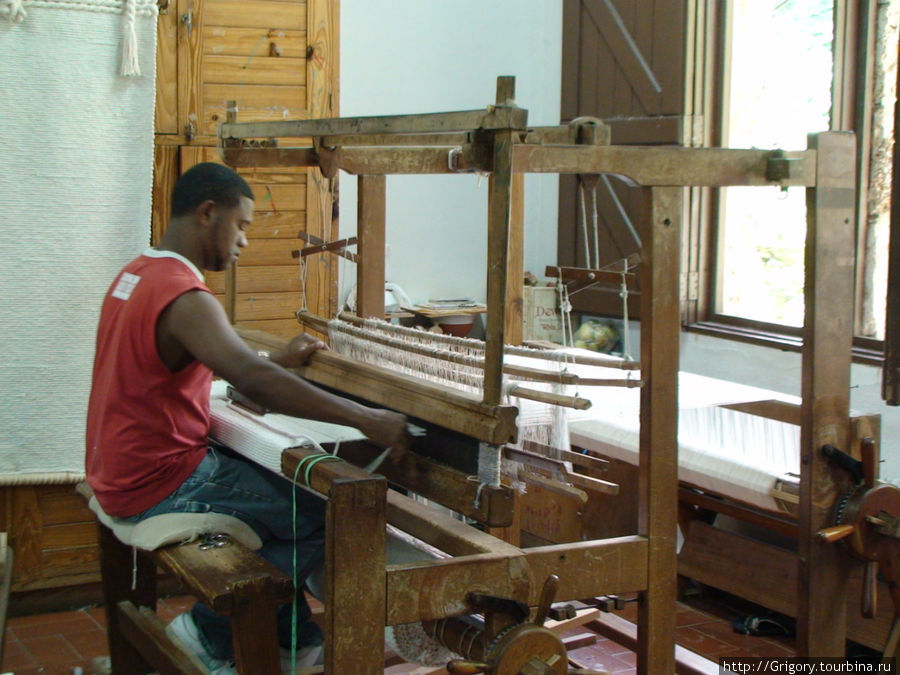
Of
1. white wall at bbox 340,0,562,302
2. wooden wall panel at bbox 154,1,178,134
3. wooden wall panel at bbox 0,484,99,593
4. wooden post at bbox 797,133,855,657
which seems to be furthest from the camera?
white wall at bbox 340,0,562,302

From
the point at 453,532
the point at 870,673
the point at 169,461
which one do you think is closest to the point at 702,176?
the point at 453,532

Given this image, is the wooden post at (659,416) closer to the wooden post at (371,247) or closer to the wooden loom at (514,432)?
the wooden loom at (514,432)

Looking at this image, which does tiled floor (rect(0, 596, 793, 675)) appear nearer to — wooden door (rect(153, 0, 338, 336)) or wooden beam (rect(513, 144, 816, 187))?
wooden door (rect(153, 0, 338, 336))

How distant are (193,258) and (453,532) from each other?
1.03 meters

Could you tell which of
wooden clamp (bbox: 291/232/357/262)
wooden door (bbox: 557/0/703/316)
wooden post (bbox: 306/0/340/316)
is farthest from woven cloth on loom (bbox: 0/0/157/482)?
wooden door (bbox: 557/0/703/316)

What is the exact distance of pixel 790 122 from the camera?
532cm

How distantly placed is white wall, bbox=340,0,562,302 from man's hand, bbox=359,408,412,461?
11.8 ft

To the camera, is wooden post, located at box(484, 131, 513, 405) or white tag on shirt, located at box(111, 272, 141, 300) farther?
white tag on shirt, located at box(111, 272, 141, 300)

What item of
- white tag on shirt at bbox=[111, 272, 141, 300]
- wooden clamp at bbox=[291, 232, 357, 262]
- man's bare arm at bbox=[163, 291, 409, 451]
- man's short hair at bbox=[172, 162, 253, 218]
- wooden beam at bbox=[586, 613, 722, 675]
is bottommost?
wooden beam at bbox=[586, 613, 722, 675]

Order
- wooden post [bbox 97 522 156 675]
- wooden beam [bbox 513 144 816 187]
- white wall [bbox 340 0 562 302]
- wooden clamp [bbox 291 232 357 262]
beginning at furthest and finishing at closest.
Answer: white wall [bbox 340 0 562 302] → wooden clamp [bbox 291 232 357 262] → wooden post [bbox 97 522 156 675] → wooden beam [bbox 513 144 816 187]

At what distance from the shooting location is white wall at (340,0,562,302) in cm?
606

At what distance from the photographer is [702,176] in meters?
2.29

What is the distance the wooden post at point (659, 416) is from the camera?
2256 millimetres

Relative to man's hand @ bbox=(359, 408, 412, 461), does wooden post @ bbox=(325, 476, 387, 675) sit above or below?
below
